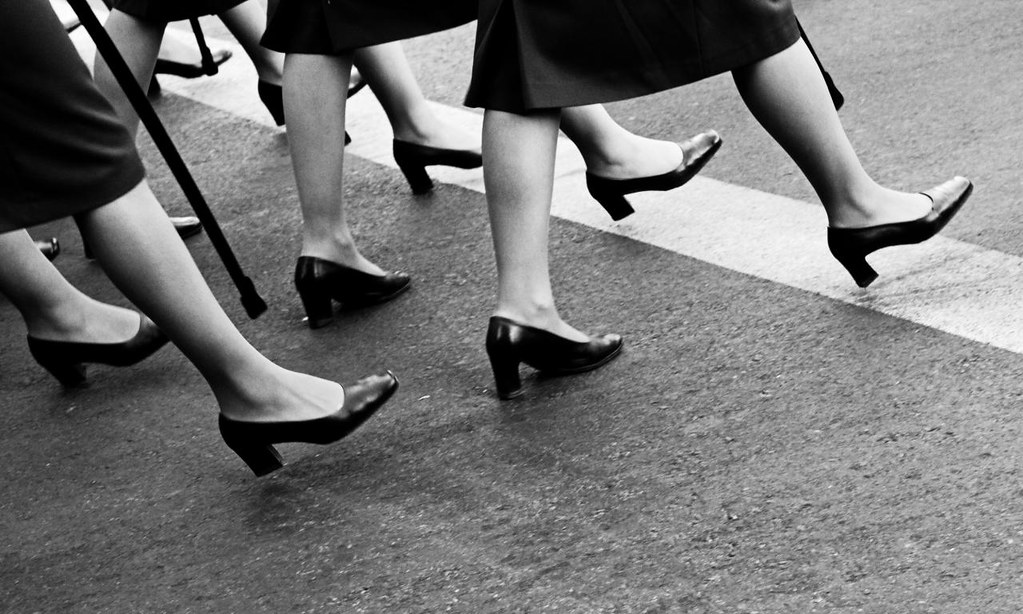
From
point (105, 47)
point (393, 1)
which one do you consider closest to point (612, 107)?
point (393, 1)

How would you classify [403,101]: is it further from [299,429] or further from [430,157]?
[299,429]

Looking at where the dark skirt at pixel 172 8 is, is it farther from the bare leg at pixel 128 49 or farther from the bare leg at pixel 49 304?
the bare leg at pixel 49 304

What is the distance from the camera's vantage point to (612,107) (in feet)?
15.1

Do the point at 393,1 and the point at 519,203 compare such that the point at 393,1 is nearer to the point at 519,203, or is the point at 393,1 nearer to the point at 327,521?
the point at 519,203

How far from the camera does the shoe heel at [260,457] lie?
2.77 meters

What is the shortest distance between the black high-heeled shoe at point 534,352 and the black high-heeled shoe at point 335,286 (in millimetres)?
661

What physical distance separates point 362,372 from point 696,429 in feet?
2.97

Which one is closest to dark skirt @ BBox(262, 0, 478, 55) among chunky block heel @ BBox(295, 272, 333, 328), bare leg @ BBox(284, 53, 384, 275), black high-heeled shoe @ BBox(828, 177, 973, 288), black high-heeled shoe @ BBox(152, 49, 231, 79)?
bare leg @ BBox(284, 53, 384, 275)

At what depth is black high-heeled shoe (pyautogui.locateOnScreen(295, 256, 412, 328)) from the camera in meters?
3.41

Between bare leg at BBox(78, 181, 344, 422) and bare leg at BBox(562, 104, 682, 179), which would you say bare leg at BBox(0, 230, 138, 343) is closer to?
bare leg at BBox(78, 181, 344, 422)

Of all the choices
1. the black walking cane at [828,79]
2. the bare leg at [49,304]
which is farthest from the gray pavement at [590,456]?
the black walking cane at [828,79]

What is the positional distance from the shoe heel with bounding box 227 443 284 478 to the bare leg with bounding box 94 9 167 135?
58.5 inches

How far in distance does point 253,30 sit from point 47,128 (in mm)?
2250

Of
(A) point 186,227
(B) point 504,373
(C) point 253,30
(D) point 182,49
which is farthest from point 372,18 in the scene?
(D) point 182,49
